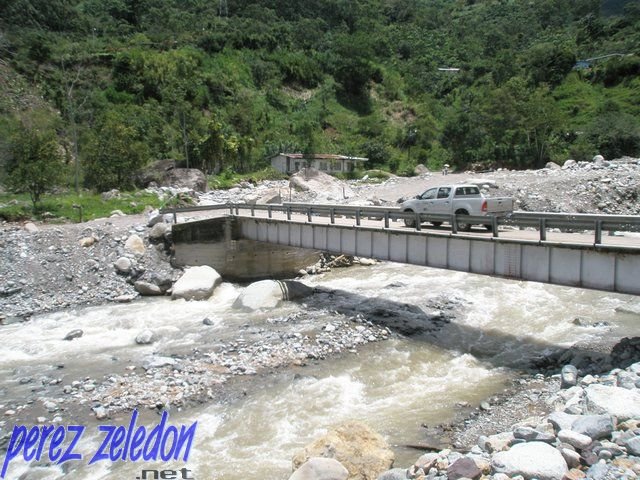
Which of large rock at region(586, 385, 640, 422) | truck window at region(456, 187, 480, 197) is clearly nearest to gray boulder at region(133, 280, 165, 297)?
truck window at region(456, 187, 480, 197)

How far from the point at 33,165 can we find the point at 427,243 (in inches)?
1059

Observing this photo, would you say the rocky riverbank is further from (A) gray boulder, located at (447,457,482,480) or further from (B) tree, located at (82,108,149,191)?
(B) tree, located at (82,108,149,191)

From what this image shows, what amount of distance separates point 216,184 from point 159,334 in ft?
108

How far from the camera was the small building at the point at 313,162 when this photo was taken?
63.7 metres

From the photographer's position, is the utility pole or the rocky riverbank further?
the utility pole

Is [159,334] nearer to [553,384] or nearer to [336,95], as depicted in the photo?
[553,384]

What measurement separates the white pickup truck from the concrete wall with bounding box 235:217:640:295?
3.76 ft

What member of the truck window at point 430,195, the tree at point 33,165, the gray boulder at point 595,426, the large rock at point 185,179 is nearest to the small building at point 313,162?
the large rock at point 185,179

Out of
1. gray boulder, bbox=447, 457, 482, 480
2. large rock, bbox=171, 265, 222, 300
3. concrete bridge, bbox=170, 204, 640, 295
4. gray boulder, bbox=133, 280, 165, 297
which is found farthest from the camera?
gray boulder, bbox=133, 280, 165, 297

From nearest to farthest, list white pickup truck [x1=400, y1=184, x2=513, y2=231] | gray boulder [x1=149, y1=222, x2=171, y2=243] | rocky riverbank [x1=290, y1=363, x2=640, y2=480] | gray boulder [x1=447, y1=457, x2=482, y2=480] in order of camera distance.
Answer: rocky riverbank [x1=290, y1=363, x2=640, y2=480] < gray boulder [x1=447, y1=457, x2=482, y2=480] < white pickup truck [x1=400, y1=184, x2=513, y2=231] < gray boulder [x1=149, y1=222, x2=171, y2=243]

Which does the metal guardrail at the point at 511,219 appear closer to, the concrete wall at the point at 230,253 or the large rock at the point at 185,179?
the concrete wall at the point at 230,253

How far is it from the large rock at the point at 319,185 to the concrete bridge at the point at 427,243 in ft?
62.0

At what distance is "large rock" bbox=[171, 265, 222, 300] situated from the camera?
80.5ft

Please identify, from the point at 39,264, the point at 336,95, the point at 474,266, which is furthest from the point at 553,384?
the point at 336,95
